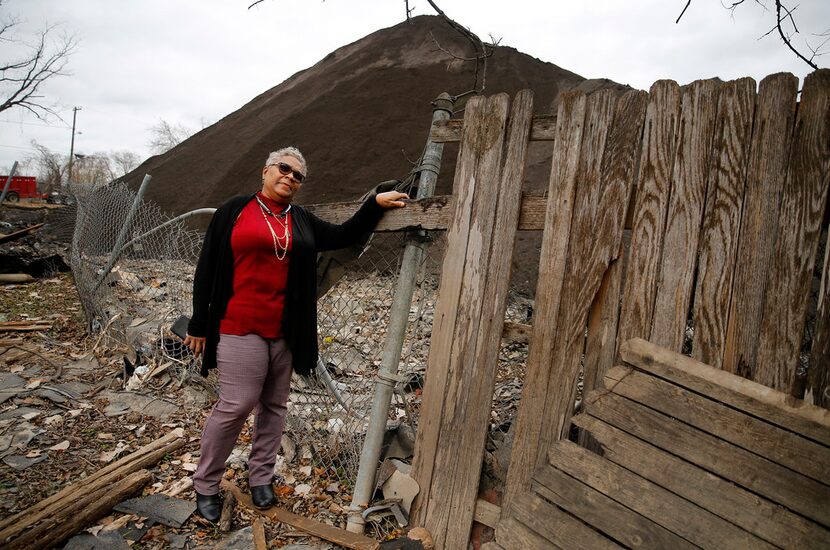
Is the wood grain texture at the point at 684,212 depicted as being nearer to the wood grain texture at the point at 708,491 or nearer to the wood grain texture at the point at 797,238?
the wood grain texture at the point at 797,238

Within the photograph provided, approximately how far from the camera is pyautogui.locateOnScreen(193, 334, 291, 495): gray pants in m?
2.32

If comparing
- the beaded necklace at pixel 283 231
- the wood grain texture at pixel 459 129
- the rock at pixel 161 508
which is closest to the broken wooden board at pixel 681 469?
the wood grain texture at pixel 459 129

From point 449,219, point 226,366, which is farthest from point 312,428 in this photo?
point 449,219

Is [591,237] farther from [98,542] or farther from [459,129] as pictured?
[98,542]

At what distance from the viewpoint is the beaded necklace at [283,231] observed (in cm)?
234

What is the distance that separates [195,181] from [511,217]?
605 inches

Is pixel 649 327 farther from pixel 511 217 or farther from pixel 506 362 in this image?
pixel 506 362

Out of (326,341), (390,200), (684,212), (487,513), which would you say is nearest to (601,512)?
(487,513)

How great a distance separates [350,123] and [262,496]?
13.8m

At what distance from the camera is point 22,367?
4.49 metres

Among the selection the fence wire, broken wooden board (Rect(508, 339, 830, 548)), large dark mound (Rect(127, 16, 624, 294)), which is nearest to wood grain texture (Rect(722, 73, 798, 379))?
broken wooden board (Rect(508, 339, 830, 548))

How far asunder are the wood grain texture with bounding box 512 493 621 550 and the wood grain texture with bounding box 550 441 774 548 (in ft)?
0.44

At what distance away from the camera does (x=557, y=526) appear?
1.70 metres

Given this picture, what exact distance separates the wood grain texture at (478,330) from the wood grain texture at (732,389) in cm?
57
